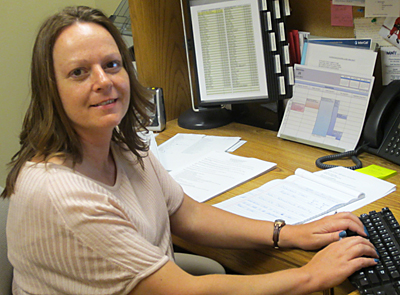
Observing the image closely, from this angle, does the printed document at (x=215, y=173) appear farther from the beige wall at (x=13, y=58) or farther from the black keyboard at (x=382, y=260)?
the beige wall at (x=13, y=58)

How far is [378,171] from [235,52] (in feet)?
2.19

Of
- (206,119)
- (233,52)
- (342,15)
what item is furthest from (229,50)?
(342,15)

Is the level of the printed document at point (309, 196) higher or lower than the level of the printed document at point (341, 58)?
lower

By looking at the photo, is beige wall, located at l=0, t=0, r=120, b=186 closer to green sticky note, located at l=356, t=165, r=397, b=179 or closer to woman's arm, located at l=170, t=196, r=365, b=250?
woman's arm, located at l=170, t=196, r=365, b=250

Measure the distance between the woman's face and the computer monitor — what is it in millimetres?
781

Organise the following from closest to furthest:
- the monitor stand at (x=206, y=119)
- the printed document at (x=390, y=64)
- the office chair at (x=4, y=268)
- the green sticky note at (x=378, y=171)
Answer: the office chair at (x=4, y=268)
the green sticky note at (x=378, y=171)
the printed document at (x=390, y=64)
the monitor stand at (x=206, y=119)

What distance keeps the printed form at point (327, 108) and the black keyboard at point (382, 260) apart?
47 centimetres

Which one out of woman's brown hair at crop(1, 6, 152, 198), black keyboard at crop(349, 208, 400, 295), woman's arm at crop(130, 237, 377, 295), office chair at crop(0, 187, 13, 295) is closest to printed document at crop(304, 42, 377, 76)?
black keyboard at crop(349, 208, 400, 295)

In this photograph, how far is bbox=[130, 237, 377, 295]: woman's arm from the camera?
2.59 feet

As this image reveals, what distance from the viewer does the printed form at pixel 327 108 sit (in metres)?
1.38

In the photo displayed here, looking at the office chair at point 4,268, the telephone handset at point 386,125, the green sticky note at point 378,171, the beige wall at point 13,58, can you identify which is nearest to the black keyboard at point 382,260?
the green sticky note at point 378,171

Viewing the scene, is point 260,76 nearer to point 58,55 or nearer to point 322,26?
point 322,26

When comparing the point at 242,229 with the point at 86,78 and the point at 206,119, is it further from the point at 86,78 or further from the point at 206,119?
the point at 206,119

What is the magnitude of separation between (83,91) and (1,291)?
1.48ft
